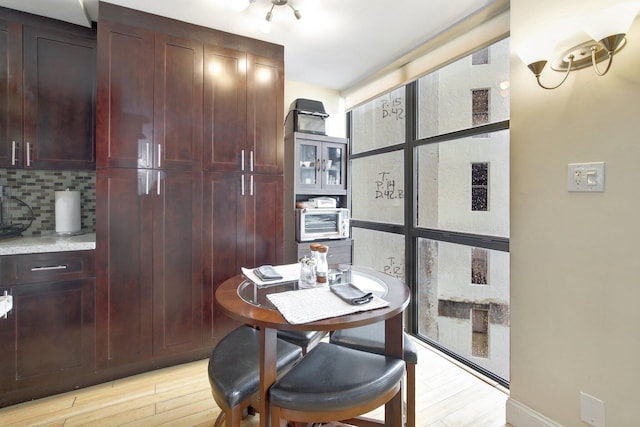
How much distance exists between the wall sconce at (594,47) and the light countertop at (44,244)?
8.78ft

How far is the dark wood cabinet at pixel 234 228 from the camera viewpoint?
230cm

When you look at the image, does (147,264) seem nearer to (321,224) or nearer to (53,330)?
(53,330)

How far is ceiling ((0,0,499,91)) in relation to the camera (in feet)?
6.42

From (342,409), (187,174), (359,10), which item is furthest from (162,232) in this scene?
A: (359,10)

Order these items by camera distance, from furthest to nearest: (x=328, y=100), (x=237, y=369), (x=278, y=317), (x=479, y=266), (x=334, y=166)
Answer: (x=328, y=100) → (x=334, y=166) → (x=479, y=266) → (x=237, y=369) → (x=278, y=317)

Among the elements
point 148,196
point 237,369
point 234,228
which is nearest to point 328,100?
point 234,228

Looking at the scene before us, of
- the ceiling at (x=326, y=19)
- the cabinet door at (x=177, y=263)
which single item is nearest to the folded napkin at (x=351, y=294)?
the cabinet door at (x=177, y=263)

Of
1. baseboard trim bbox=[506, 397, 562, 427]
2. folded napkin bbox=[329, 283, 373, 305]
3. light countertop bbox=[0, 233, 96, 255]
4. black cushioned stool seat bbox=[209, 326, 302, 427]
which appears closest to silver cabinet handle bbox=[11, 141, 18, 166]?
light countertop bbox=[0, 233, 96, 255]

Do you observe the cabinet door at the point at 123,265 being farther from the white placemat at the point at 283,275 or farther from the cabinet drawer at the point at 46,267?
the white placemat at the point at 283,275

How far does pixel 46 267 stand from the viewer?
1868 millimetres

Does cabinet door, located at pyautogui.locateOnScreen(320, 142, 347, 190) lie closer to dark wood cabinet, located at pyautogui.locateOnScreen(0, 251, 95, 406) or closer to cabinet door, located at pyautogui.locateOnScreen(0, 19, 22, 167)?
dark wood cabinet, located at pyautogui.locateOnScreen(0, 251, 95, 406)

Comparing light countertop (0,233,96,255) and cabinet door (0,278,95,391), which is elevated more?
light countertop (0,233,96,255)

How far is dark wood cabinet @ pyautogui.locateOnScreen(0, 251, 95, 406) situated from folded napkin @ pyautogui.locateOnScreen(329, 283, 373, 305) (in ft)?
5.41

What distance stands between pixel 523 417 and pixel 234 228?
2.12 meters
